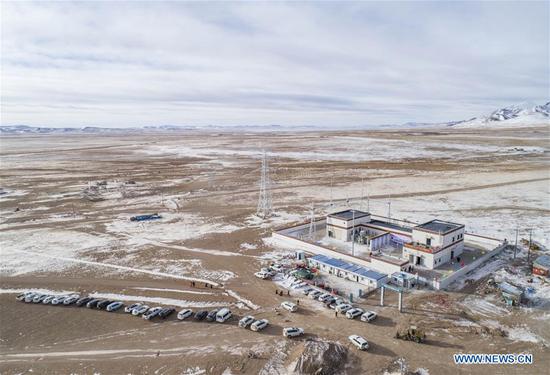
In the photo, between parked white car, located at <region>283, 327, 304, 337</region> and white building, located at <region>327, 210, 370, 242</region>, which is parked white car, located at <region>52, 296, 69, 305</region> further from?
white building, located at <region>327, 210, 370, 242</region>

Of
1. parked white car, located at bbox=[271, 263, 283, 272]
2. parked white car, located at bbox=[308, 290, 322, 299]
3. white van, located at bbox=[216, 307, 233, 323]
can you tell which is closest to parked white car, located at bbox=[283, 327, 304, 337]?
white van, located at bbox=[216, 307, 233, 323]

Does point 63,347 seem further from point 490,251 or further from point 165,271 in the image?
point 490,251

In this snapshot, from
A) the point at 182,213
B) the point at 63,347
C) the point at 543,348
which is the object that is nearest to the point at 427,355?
the point at 543,348

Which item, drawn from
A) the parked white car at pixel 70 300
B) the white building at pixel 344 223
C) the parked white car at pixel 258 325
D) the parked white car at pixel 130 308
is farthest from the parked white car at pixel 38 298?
the white building at pixel 344 223

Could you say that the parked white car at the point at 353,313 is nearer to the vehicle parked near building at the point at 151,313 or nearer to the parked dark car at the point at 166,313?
the parked dark car at the point at 166,313

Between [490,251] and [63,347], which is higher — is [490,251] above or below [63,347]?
above

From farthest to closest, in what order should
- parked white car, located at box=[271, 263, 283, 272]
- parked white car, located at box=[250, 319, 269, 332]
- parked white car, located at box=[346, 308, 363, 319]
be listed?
parked white car, located at box=[271, 263, 283, 272], parked white car, located at box=[346, 308, 363, 319], parked white car, located at box=[250, 319, 269, 332]

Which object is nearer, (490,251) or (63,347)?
(63,347)
